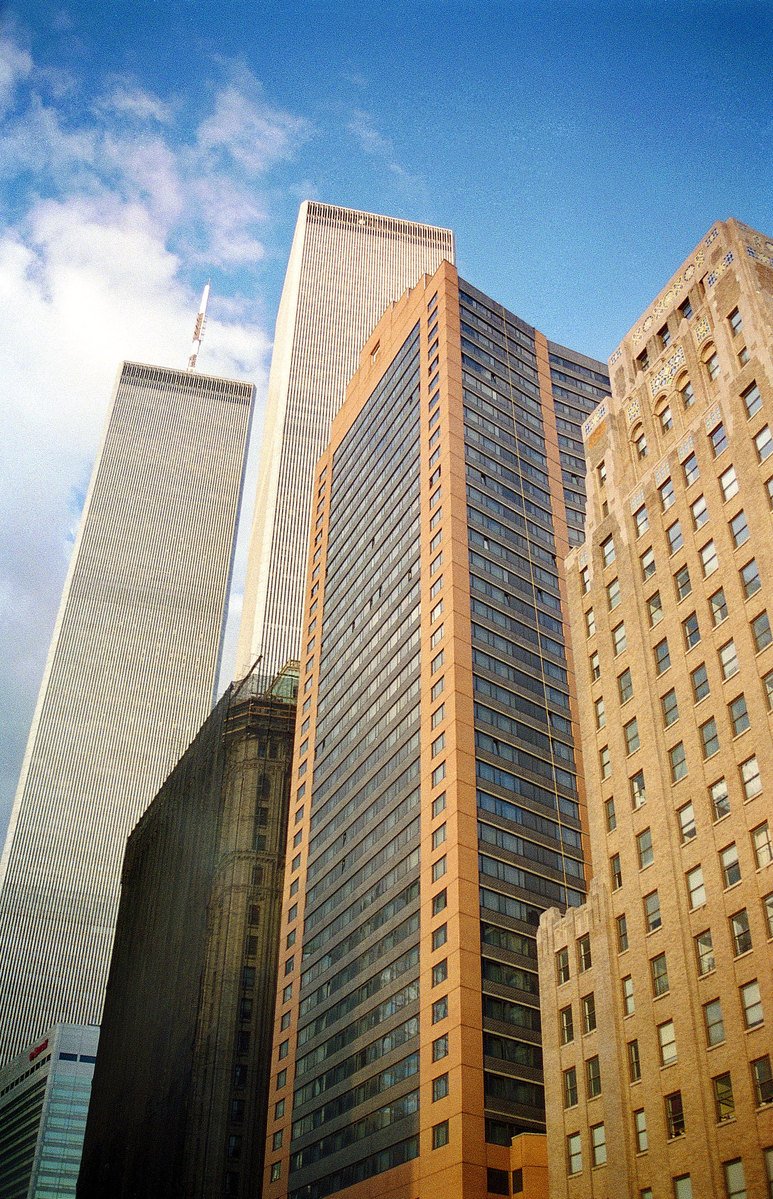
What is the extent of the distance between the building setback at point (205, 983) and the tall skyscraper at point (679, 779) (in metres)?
69.1

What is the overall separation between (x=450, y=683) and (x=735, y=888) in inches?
1858

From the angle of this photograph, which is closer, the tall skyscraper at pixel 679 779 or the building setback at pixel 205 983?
the tall skyscraper at pixel 679 779

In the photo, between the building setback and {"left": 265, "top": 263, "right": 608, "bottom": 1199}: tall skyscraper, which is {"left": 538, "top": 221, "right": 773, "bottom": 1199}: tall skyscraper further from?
the building setback

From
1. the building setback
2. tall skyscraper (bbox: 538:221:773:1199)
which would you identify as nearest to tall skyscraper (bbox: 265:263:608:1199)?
the building setback

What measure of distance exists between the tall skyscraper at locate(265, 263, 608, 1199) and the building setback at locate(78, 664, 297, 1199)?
17.6 metres

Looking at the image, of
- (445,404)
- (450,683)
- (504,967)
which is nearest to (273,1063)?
(504,967)

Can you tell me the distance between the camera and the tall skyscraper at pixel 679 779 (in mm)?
55500

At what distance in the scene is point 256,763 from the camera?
152m

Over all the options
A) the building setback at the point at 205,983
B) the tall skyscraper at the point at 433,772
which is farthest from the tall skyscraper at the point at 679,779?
the building setback at the point at 205,983

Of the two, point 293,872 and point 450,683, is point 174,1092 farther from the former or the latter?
point 450,683

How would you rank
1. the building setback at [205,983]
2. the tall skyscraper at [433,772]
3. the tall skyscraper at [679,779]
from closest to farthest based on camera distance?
the tall skyscraper at [679,779]
the tall skyscraper at [433,772]
the building setback at [205,983]

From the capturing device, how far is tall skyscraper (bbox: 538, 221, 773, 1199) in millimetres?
55500

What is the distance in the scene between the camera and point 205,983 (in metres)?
133

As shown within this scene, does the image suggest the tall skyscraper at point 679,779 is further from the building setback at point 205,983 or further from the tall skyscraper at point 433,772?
the building setback at point 205,983
